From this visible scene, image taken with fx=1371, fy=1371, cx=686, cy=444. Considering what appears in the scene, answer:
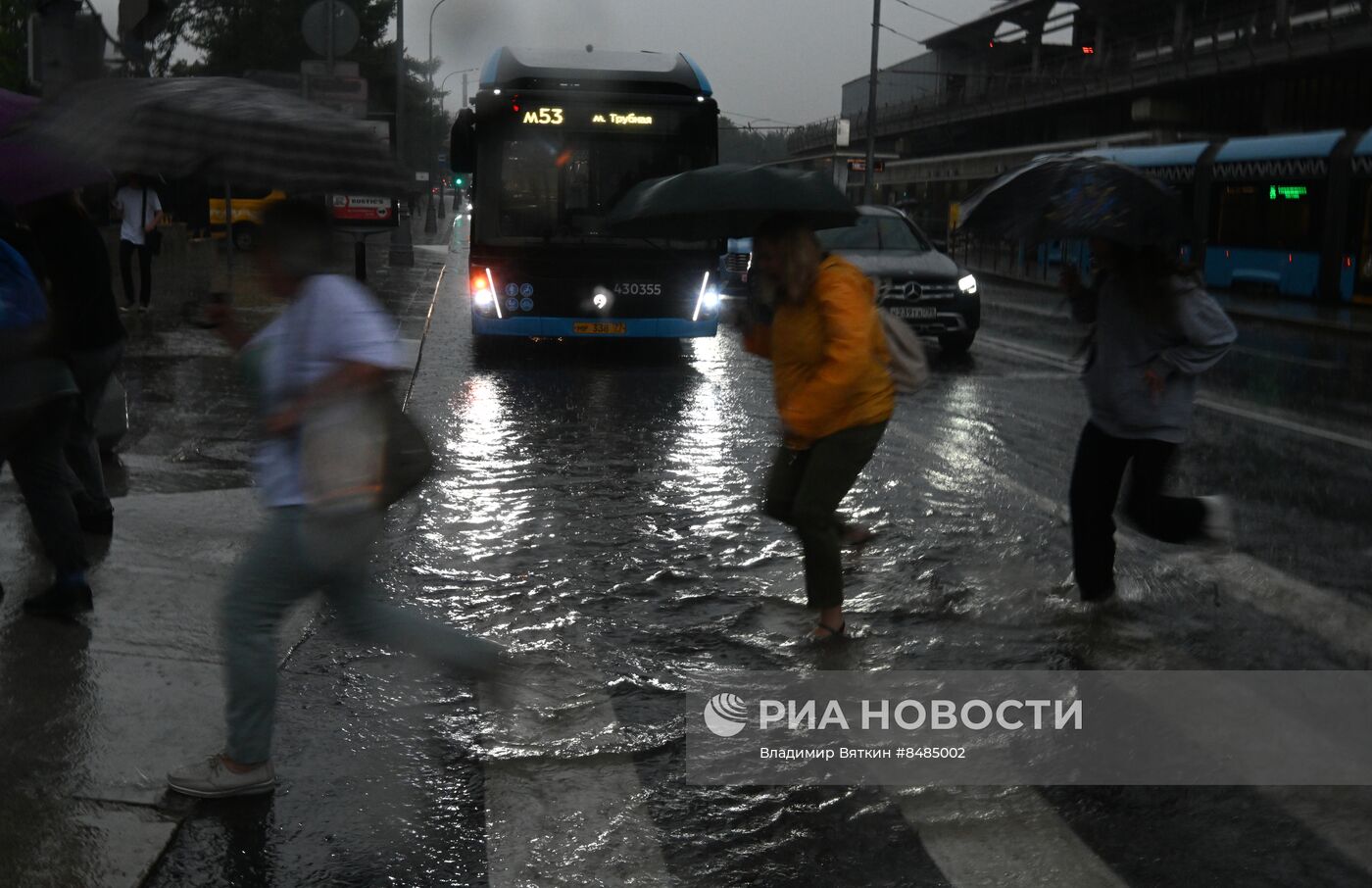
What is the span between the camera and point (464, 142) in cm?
1423

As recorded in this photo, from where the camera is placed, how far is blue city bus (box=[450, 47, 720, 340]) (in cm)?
1416

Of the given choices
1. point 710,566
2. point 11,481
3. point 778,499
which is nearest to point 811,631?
point 778,499

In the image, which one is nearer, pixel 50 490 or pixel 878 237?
pixel 50 490

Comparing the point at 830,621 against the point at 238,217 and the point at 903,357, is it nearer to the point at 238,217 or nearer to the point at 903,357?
the point at 903,357

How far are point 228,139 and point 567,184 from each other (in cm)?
1085

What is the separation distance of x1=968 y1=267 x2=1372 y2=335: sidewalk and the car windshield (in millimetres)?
4959

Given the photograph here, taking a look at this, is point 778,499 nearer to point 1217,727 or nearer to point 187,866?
point 1217,727

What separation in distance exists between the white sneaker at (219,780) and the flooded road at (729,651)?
5 cm

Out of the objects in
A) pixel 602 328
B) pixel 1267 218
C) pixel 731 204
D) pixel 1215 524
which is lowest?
pixel 1215 524

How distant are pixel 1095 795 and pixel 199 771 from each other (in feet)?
8.50

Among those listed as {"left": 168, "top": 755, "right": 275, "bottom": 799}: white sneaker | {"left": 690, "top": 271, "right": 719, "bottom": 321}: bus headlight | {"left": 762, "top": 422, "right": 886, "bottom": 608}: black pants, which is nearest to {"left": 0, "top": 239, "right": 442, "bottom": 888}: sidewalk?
{"left": 168, "top": 755, "right": 275, "bottom": 799}: white sneaker

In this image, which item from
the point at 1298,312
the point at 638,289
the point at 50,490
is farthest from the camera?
the point at 1298,312

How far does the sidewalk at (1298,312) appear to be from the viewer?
2159cm

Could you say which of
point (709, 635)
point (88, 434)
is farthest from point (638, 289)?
point (709, 635)
